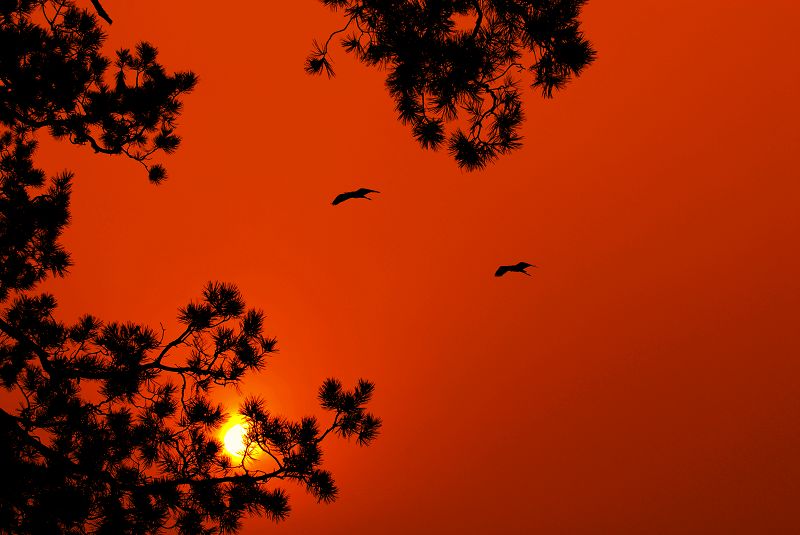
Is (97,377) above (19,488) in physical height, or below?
above

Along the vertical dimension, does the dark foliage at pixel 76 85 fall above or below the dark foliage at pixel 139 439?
above

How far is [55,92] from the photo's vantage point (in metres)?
2.45

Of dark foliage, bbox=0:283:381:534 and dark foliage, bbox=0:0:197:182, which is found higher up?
dark foliage, bbox=0:0:197:182

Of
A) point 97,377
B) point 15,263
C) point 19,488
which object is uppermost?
point 15,263

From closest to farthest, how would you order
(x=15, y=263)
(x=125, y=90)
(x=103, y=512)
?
(x=103, y=512) < (x=125, y=90) < (x=15, y=263)

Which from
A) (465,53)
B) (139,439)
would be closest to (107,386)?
(139,439)

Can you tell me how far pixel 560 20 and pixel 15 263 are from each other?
2.74 meters

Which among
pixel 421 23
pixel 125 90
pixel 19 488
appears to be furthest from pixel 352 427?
pixel 125 90

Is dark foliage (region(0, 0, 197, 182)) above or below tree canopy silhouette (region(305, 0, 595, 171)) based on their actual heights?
above

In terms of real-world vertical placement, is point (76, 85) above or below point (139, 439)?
above

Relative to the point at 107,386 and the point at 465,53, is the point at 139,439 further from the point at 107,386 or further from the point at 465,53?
the point at 465,53

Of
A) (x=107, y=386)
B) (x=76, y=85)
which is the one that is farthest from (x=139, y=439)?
(x=76, y=85)

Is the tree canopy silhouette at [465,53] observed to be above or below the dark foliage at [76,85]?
below

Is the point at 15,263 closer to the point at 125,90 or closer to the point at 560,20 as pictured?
the point at 125,90
